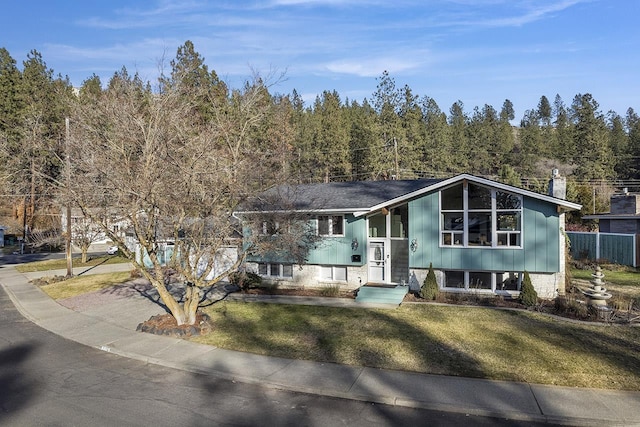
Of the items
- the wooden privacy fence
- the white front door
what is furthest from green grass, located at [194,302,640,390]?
the wooden privacy fence

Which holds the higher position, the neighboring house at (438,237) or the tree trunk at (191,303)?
the neighboring house at (438,237)

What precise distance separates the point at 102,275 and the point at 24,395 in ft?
61.4

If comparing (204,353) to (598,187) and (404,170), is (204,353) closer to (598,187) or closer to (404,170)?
(404,170)

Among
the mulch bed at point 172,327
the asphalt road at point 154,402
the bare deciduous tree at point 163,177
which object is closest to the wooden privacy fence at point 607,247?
the bare deciduous tree at point 163,177

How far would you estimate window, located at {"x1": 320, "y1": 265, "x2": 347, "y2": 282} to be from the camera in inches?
742

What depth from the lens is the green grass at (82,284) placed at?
20.4 metres

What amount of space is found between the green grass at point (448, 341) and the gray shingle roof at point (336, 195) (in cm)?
425

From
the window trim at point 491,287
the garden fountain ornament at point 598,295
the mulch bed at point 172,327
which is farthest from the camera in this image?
the window trim at point 491,287

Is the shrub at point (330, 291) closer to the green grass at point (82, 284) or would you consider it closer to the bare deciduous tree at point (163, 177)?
the bare deciduous tree at point (163, 177)

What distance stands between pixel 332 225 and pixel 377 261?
237 centimetres

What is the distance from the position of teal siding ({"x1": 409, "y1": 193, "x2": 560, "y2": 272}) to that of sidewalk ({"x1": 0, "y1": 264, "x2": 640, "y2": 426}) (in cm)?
796

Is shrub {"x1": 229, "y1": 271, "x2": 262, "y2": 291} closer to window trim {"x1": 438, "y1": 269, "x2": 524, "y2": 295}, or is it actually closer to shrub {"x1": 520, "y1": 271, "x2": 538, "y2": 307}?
window trim {"x1": 438, "y1": 269, "x2": 524, "y2": 295}

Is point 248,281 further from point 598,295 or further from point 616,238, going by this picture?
point 616,238

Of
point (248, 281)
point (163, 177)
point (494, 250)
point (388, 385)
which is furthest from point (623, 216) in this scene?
point (163, 177)
